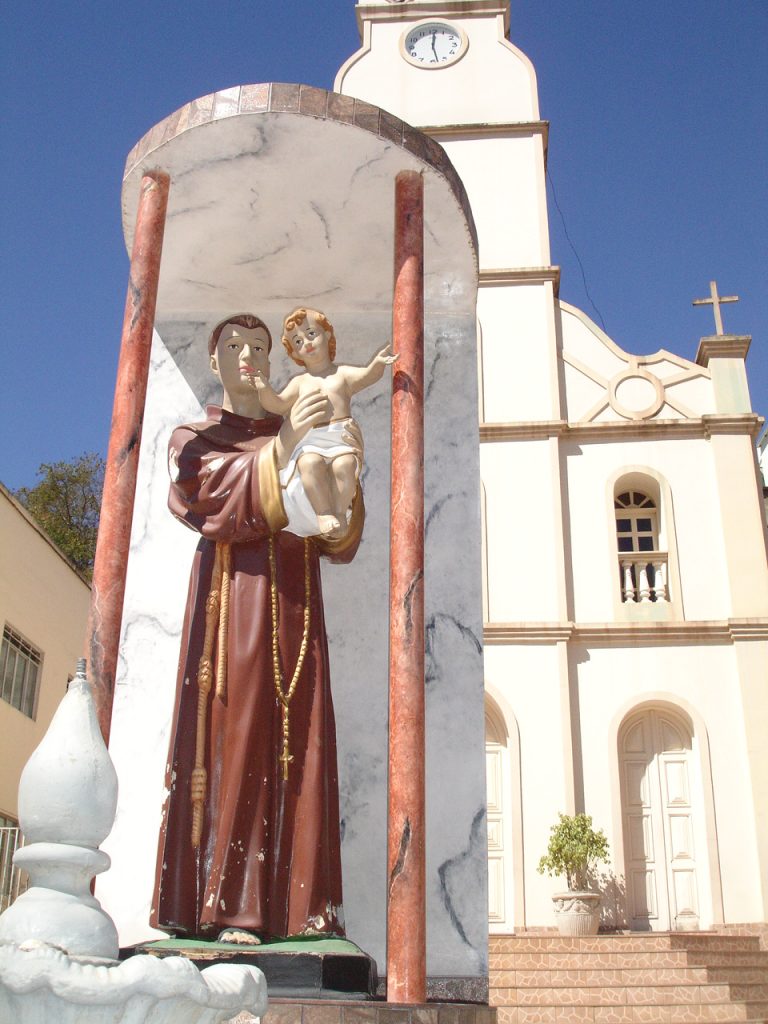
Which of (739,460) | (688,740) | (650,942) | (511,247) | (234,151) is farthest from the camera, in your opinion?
(511,247)

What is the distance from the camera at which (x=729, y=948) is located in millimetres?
11828

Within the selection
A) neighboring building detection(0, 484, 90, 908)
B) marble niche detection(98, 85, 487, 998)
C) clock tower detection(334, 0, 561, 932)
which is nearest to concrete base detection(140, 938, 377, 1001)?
marble niche detection(98, 85, 487, 998)

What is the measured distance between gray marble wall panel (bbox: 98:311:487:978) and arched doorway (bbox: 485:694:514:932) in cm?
834

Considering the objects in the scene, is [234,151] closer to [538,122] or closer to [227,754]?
[227,754]

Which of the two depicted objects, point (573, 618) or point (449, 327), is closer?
point (449, 327)

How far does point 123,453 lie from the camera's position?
477 centimetres

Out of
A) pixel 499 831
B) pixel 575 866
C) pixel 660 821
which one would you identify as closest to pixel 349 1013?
pixel 575 866

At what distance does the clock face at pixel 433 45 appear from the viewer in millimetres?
19484

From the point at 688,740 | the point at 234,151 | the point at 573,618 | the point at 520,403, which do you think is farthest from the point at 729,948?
the point at 234,151

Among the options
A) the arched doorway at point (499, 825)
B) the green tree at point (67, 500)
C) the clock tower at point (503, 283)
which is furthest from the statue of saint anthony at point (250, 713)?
the green tree at point (67, 500)

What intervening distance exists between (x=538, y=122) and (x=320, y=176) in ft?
46.1

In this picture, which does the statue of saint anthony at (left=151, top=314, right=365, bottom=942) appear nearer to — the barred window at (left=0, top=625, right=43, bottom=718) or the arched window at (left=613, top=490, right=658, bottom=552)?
the barred window at (left=0, top=625, right=43, bottom=718)

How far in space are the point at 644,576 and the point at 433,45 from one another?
34.2ft

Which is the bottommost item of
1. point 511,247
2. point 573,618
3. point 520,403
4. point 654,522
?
point 573,618
